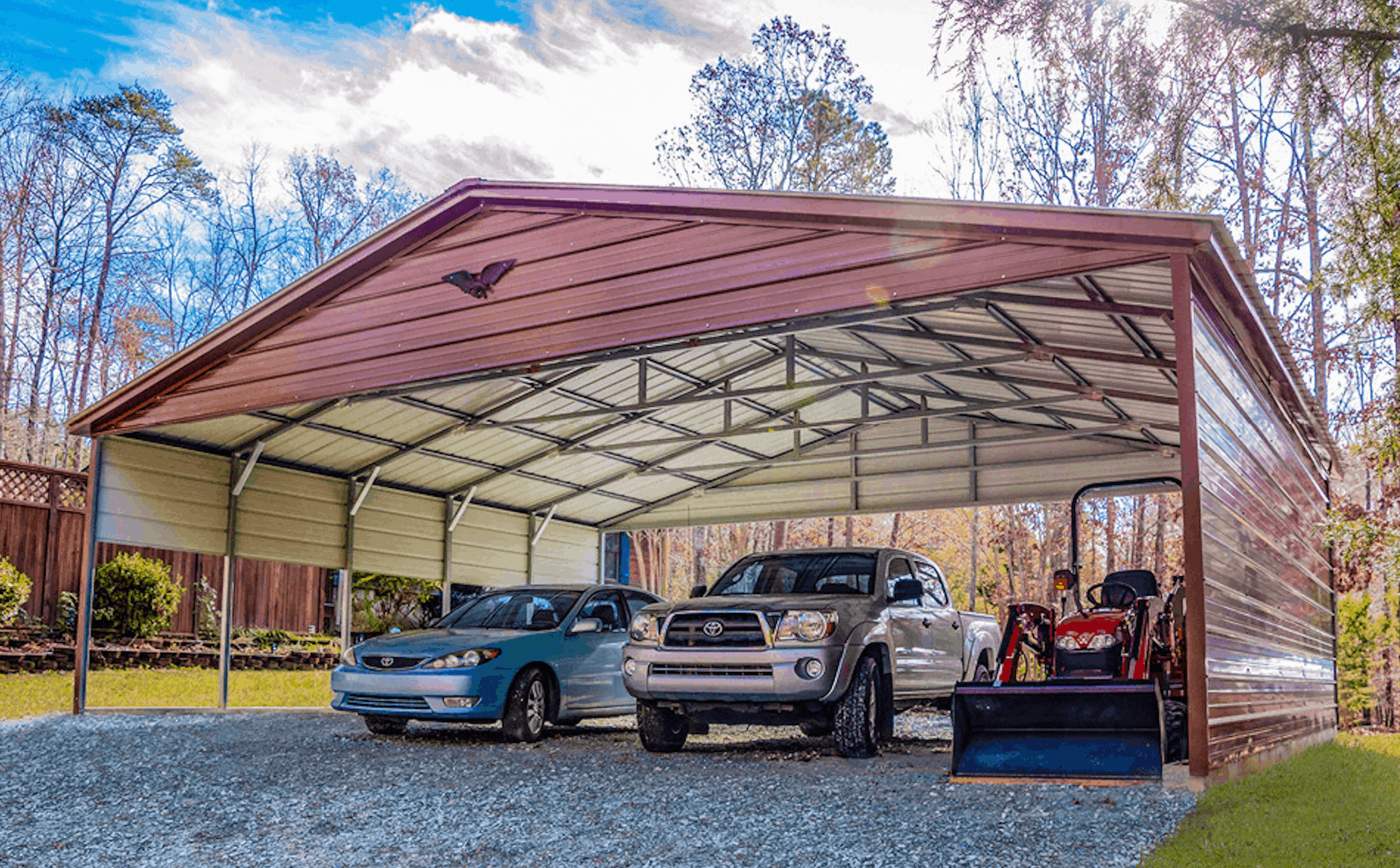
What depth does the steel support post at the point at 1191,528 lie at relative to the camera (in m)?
7.10

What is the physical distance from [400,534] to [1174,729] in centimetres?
1171

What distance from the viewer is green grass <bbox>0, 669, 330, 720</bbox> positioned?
14.5 m

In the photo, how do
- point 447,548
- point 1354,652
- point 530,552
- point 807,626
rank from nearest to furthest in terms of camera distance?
point 807,626 < point 447,548 < point 530,552 < point 1354,652

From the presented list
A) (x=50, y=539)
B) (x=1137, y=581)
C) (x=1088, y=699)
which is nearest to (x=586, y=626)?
(x=1137, y=581)

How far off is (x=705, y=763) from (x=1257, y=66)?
7.15 meters

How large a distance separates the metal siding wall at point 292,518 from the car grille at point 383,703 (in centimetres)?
481

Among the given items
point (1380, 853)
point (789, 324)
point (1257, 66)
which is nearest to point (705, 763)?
point (789, 324)

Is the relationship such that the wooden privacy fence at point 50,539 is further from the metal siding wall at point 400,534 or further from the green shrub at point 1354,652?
the green shrub at point 1354,652

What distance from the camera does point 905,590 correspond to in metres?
9.97

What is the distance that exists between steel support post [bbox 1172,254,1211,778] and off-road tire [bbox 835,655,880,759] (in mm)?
2451

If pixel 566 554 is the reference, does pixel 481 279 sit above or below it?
above

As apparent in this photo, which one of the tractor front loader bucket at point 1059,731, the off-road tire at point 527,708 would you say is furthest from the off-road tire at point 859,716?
the off-road tire at point 527,708

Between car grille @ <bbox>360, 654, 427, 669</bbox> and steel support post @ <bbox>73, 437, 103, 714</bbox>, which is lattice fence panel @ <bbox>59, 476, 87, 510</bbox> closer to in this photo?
steel support post @ <bbox>73, 437, 103, 714</bbox>

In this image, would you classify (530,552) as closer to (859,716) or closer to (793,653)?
(859,716)
